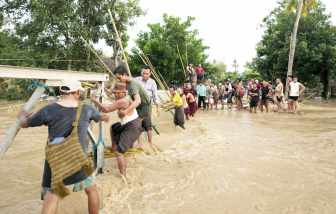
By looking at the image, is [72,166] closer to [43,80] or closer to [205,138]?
[43,80]

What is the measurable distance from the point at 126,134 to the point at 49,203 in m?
1.54

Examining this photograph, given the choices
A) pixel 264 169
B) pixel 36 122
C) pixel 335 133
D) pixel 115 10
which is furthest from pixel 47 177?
pixel 115 10

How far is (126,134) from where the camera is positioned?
3.46 m

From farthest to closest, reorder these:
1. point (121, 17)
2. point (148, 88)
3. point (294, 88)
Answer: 1. point (121, 17)
2. point (294, 88)
3. point (148, 88)

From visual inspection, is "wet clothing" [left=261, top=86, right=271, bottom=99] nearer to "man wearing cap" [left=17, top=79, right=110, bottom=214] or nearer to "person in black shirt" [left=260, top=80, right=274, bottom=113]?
"person in black shirt" [left=260, top=80, right=274, bottom=113]

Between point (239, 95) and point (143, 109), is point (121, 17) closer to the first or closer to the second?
point (239, 95)

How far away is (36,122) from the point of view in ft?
6.70

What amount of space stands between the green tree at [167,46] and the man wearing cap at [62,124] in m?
20.1

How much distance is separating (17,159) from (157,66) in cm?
1884

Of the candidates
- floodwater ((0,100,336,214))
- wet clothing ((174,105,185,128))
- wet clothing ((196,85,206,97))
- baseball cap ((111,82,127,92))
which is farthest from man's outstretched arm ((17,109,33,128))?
wet clothing ((196,85,206,97))

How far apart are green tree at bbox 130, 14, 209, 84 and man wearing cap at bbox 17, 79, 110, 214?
65.9 feet

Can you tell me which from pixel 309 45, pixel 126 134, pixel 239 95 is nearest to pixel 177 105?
pixel 126 134

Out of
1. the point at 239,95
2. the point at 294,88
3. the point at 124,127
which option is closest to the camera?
the point at 124,127

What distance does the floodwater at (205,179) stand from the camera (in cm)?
280
